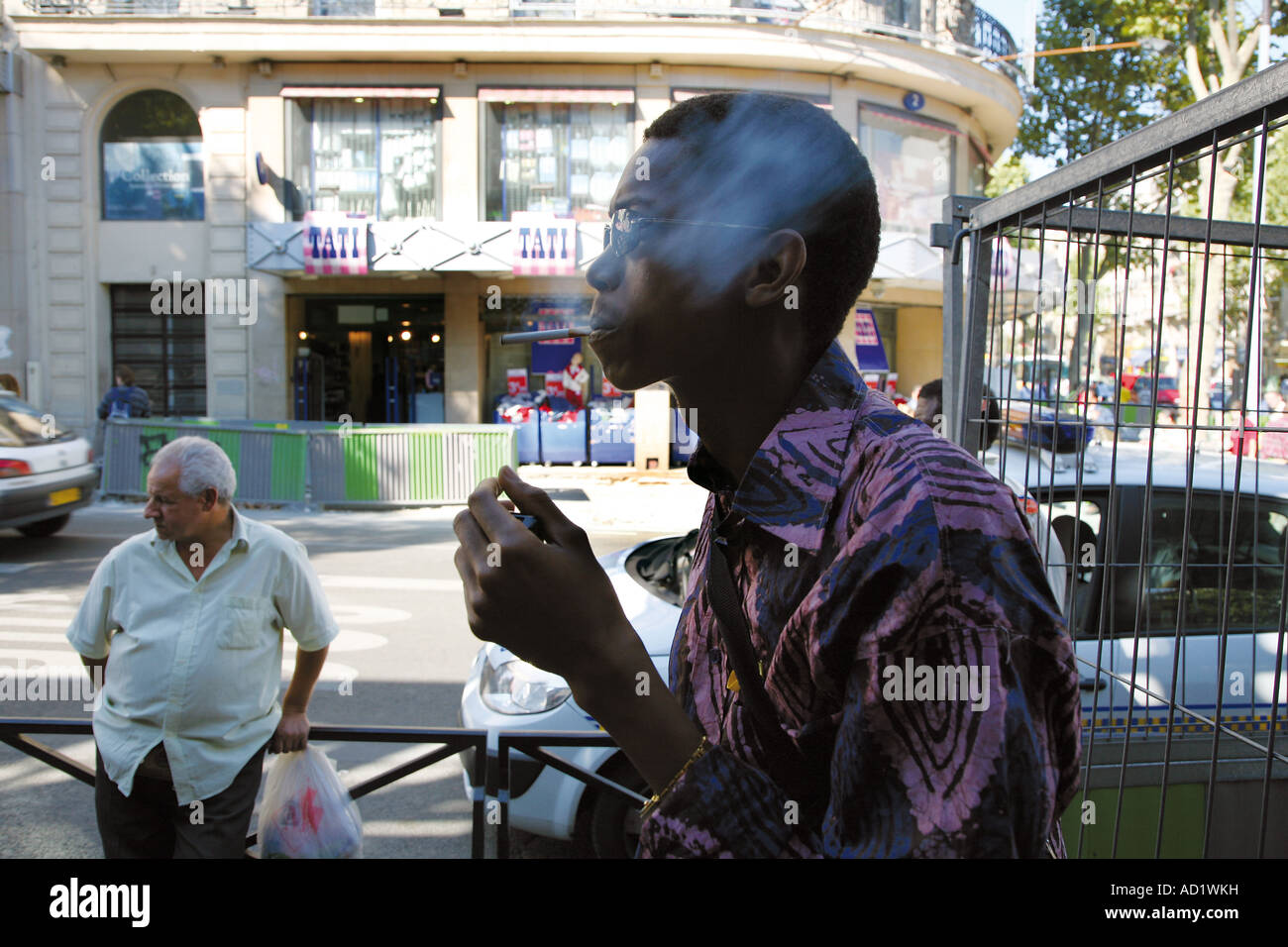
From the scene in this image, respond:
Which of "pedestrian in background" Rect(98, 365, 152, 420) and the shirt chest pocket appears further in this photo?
"pedestrian in background" Rect(98, 365, 152, 420)

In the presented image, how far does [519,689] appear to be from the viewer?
404 centimetres

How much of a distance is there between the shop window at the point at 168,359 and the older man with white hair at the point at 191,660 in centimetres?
1785

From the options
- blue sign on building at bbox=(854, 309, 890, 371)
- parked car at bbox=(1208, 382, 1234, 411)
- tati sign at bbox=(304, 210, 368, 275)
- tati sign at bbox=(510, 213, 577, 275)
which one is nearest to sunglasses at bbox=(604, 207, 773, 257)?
parked car at bbox=(1208, 382, 1234, 411)

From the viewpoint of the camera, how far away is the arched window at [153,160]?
19.2 meters

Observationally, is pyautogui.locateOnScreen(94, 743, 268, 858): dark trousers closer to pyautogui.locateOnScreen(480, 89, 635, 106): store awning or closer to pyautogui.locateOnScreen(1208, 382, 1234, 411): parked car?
pyautogui.locateOnScreen(1208, 382, 1234, 411): parked car

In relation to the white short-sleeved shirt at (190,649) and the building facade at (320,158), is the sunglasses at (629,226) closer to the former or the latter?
the white short-sleeved shirt at (190,649)

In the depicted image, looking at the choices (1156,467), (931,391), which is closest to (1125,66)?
(931,391)

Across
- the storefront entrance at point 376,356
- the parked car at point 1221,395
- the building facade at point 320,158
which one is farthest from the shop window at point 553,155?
the parked car at point 1221,395

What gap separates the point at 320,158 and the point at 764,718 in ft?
66.7

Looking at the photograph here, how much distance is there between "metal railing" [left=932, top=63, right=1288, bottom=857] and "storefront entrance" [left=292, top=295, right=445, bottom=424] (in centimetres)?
1724

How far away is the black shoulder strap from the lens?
39.1 inches

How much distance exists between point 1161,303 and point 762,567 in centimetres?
152

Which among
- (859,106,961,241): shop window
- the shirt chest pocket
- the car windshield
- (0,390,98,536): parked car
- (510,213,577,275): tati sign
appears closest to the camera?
the shirt chest pocket
